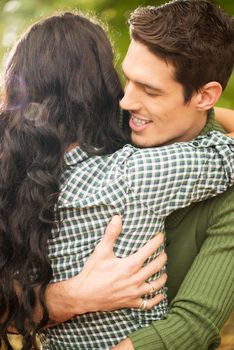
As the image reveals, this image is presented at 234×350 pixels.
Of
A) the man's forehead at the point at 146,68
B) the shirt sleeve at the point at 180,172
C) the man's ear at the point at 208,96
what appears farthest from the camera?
the man's ear at the point at 208,96

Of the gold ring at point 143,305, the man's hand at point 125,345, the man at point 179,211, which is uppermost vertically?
the man at point 179,211

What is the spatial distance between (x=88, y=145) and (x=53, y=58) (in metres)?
0.31

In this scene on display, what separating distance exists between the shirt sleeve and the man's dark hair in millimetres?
285

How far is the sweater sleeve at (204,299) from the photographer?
2.54m

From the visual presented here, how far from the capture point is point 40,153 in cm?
252

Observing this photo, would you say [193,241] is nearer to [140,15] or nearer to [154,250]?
[154,250]

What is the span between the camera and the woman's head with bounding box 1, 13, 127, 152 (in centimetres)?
257

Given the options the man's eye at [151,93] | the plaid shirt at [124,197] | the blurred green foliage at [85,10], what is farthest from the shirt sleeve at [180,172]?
the blurred green foliage at [85,10]

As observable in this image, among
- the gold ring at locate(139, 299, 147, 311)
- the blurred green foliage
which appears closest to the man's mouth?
the gold ring at locate(139, 299, 147, 311)

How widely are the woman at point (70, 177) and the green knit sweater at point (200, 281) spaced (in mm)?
98

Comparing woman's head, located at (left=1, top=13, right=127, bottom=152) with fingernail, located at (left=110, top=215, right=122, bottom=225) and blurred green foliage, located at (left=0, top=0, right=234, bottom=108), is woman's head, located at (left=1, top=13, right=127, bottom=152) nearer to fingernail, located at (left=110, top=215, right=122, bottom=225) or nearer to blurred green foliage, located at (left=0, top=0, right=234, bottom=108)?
fingernail, located at (left=110, top=215, right=122, bottom=225)

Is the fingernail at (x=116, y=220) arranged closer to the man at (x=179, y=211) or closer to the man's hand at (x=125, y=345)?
the man at (x=179, y=211)

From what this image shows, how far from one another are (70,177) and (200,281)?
554 millimetres

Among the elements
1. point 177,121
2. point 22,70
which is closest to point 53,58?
point 22,70
